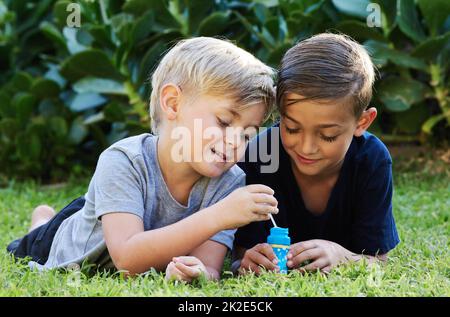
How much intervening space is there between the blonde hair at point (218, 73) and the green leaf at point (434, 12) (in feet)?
7.14

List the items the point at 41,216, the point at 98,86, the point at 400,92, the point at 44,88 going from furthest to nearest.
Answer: the point at 44,88 → the point at 98,86 → the point at 400,92 → the point at 41,216

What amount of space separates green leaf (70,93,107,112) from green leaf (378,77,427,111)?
73.9 inches

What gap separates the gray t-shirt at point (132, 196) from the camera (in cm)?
275

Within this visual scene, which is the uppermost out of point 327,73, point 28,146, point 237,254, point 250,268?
point 327,73

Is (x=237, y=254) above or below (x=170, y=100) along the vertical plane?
below

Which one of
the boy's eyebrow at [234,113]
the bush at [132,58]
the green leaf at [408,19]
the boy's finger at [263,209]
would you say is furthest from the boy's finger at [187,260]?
the green leaf at [408,19]

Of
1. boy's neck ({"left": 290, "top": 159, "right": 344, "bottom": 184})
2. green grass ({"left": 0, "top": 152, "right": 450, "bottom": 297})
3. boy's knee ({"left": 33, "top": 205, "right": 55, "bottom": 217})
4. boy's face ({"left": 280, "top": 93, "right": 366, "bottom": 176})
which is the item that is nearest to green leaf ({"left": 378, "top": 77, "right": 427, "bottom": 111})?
green grass ({"left": 0, "top": 152, "right": 450, "bottom": 297})

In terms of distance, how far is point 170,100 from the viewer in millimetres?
2818

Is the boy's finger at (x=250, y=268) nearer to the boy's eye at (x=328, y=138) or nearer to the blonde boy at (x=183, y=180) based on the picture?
the blonde boy at (x=183, y=180)

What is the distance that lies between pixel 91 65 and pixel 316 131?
2.73 metres

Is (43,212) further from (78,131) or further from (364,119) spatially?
(364,119)

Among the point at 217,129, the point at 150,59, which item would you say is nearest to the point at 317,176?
the point at 217,129

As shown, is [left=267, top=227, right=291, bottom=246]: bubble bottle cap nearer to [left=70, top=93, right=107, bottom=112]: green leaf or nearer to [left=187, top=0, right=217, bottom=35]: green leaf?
[left=187, top=0, right=217, bottom=35]: green leaf

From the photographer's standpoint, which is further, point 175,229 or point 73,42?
point 73,42
